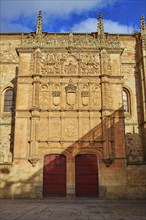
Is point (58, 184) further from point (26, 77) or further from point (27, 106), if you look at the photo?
point (26, 77)

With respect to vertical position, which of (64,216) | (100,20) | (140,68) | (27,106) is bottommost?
(64,216)

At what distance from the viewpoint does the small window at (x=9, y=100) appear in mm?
23344

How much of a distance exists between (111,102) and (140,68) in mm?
6461

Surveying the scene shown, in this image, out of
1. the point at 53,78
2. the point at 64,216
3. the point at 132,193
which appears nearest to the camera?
the point at 64,216

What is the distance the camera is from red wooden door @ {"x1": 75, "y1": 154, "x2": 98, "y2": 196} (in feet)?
56.6

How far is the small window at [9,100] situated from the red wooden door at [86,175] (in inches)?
351

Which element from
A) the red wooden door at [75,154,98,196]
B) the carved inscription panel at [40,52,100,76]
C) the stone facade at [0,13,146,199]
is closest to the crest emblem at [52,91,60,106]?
the stone facade at [0,13,146,199]

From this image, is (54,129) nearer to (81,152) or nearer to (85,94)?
(81,152)

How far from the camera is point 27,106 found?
18.5 metres

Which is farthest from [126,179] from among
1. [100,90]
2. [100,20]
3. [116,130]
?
[100,20]

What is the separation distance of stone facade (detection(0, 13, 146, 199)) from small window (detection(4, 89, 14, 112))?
3873 mm

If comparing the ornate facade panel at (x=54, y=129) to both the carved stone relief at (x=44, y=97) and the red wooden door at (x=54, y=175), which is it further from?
the red wooden door at (x=54, y=175)

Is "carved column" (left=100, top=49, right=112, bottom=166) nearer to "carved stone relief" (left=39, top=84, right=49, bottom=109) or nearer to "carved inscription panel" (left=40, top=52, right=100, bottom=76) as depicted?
"carved inscription panel" (left=40, top=52, right=100, bottom=76)

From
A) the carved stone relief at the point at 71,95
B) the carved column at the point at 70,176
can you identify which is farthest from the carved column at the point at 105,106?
the carved column at the point at 70,176
